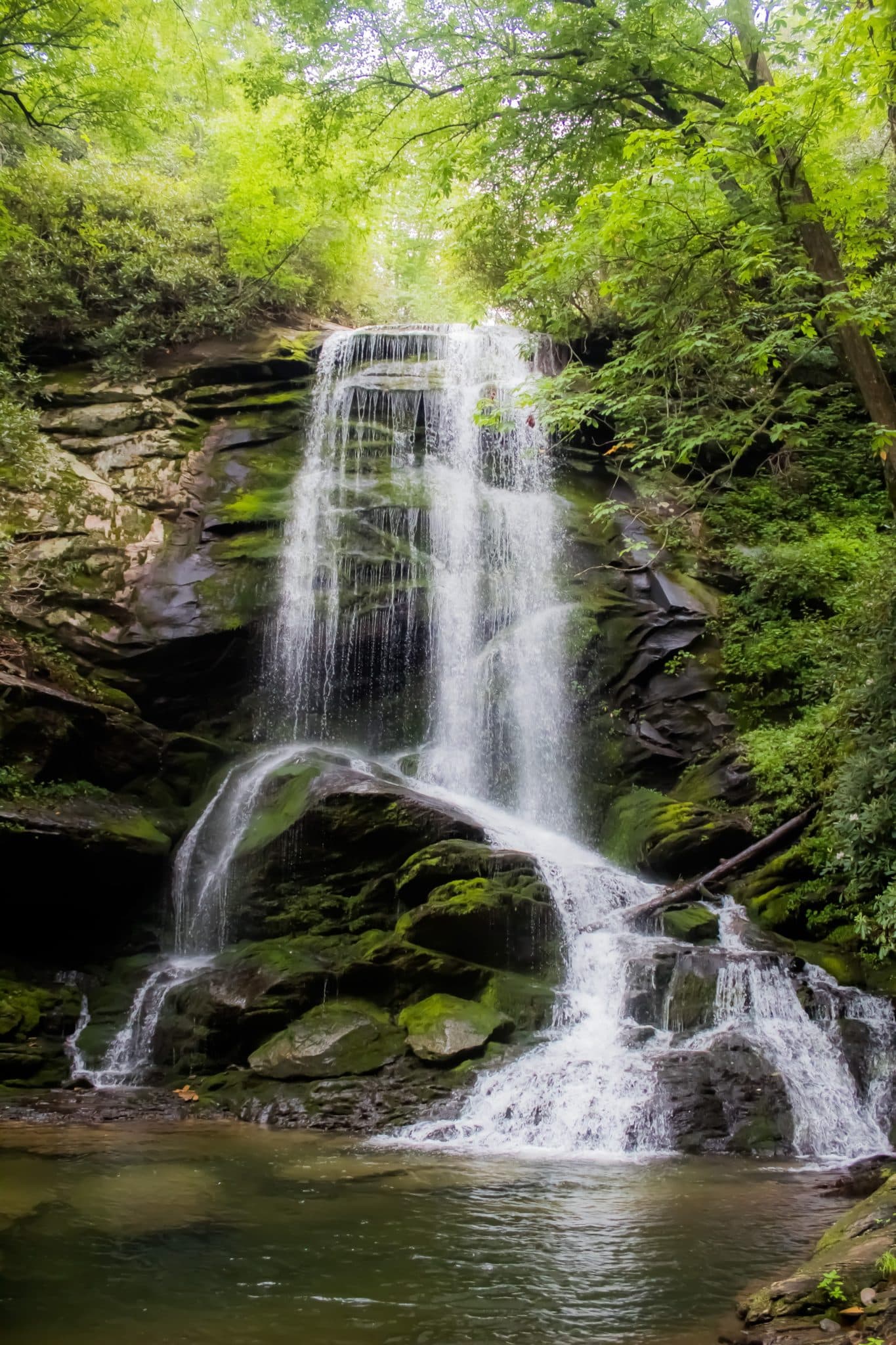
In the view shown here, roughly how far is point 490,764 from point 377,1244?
9.03 metres

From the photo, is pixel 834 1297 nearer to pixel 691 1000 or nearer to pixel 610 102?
pixel 691 1000

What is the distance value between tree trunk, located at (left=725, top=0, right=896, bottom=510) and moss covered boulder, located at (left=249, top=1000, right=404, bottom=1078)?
6.70 m

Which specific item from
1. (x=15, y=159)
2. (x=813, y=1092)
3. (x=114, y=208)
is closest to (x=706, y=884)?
(x=813, y=1092)

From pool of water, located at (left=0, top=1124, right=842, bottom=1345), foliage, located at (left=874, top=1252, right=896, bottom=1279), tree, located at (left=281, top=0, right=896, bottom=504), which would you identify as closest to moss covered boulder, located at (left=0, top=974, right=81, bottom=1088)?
pool of water, located at (left=0, top=1124, right=842, bottom=1345)

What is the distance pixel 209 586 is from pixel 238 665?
55.0 inches

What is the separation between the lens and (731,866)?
10.3 meters

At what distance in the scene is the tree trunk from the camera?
6898mm

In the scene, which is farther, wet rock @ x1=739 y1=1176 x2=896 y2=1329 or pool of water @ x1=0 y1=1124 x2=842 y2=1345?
pool of water @ x1=0 y1=1124 x2=842 y2=1345

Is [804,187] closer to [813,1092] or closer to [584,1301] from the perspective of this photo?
[813,1092]

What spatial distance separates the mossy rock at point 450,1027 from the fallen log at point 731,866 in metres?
2.23

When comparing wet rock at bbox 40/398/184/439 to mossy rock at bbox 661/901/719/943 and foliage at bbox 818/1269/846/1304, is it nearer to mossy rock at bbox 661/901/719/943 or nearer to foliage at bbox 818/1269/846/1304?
mossy rock at bbox 661/901/719/943

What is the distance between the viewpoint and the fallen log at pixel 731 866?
9914 millimetres

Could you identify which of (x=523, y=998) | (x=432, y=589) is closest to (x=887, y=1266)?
(x=523, y=998)

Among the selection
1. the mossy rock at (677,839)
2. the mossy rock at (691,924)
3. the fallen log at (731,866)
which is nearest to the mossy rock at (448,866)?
the fallen log at (731,866)
